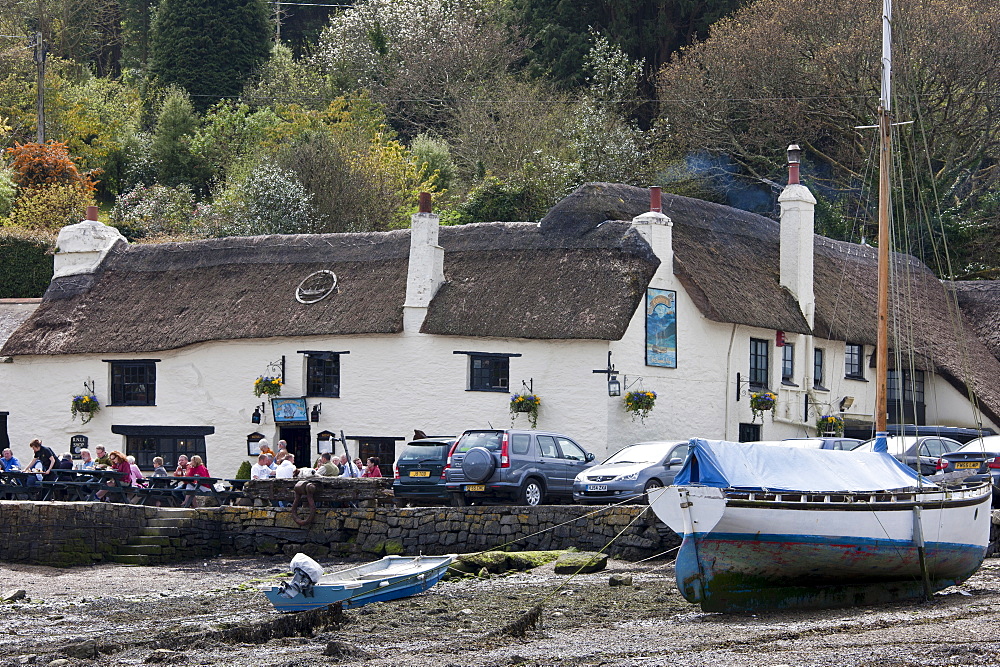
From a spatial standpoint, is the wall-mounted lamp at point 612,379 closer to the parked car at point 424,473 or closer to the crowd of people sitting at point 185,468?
the parked car at point 424,473

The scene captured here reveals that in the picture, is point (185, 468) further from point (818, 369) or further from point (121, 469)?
point (818, 369)

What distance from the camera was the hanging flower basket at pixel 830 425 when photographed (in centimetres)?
3453

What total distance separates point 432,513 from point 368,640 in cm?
837

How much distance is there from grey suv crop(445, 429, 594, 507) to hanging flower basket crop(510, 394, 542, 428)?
4.03 m

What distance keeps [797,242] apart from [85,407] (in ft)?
58.4

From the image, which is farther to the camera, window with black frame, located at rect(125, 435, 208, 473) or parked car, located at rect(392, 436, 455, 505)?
window with black frame, located at rect(125, 435, 208, 473)

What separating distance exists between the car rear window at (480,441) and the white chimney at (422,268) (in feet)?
21.5

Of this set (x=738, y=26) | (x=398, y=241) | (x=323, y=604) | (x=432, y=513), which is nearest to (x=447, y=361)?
(x=398, y=241)

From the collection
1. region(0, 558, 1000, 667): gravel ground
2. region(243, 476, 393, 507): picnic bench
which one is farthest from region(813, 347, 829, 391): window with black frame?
region(243, 476, 393, 507): picnic bench

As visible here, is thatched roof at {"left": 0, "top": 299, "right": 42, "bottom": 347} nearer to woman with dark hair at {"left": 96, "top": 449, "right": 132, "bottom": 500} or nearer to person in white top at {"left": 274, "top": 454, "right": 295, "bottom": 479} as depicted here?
woman with dark hair at {"left": 96, "top": 449, "right": 132, "bottom": 500}

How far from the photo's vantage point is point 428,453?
26688 millimetres

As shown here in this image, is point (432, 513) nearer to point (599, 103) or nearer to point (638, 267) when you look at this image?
point (638, 267)

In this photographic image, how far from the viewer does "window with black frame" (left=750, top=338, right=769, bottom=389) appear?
1335 inches

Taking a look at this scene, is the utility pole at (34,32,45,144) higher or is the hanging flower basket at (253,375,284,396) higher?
the utility pole at (34,32,45,144)
